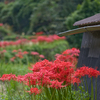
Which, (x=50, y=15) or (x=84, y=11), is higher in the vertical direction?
(x=84, y=11)

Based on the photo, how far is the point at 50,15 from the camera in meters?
16.2

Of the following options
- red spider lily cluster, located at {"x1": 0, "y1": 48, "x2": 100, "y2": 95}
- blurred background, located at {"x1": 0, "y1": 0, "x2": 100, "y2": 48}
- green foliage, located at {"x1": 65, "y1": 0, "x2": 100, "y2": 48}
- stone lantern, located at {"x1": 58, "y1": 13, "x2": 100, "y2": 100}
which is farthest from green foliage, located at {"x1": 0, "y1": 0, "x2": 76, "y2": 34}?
red spider lily cluster, located at {"x1": 0, "y1": 48, "x2": 100, "y2": 95}

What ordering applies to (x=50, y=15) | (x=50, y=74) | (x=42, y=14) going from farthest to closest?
(x=42, y=14)
(x=50, y=15)
(x=50, y=74)

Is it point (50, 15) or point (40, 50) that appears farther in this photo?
point (50, 15)

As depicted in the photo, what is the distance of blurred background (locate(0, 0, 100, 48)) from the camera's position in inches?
483

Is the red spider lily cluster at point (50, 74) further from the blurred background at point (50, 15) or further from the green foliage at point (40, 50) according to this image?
the blurred background at point (50, 15)

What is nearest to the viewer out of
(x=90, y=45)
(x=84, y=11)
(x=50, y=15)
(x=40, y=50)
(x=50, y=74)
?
(x=50, y=74)

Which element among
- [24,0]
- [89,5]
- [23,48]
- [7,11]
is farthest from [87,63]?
[7,11]

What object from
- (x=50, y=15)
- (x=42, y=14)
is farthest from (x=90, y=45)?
(x=42, y=14)

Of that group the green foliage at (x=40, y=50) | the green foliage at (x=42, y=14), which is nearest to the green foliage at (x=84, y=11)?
the green foliage at (x=40, y=50)

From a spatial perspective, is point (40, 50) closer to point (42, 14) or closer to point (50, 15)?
point (50, 15)

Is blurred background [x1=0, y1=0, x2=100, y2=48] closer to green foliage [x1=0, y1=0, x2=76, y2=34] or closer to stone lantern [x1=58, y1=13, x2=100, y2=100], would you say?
green foliage [x1=0, y1=0, x2=76, y2=34]

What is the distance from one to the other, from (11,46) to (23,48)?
65cm

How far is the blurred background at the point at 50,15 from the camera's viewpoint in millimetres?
12258
